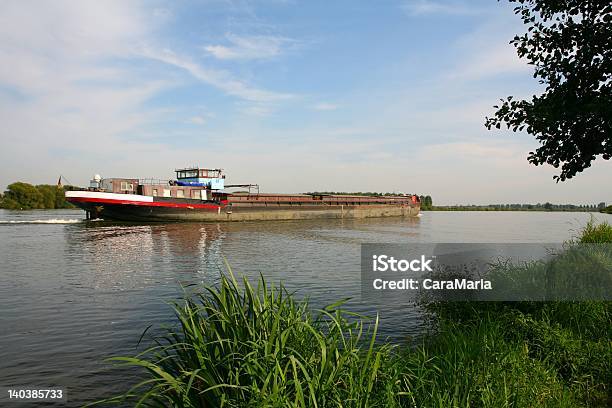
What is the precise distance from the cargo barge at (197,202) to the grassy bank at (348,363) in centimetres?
4059

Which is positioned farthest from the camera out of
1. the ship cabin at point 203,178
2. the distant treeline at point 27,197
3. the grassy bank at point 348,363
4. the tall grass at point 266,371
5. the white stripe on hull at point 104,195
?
the distant treeline at point 27,197

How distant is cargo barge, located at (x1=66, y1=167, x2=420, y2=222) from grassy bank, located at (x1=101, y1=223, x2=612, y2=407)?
40591 millimetres

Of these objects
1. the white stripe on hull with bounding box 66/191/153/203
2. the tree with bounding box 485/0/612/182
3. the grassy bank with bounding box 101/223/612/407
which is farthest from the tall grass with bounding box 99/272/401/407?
the white stripe on hull with bounding box 66/191/153/203

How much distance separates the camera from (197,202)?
4912cm

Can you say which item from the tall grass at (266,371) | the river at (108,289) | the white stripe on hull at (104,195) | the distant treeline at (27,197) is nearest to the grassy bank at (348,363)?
the tall grass at (266,371)

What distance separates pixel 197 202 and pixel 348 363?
153 ft

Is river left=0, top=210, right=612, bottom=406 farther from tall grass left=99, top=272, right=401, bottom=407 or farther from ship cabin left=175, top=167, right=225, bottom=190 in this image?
ship cabin left=175, top=167, right=225, bottom=190

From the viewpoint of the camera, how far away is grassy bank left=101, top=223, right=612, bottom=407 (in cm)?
397

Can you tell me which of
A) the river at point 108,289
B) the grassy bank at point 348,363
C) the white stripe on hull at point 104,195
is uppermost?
the white stripe on hull at point 104,195

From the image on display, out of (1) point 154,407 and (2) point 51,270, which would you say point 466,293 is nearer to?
(1) point 154,407

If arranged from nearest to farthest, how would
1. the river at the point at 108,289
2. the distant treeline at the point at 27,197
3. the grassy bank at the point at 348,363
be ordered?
the grassy bank at the point at 348,363 → the river at the point at 108,289 → the distant treeline at the point at 27,197

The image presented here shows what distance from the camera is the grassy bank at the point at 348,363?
3975 millimetres

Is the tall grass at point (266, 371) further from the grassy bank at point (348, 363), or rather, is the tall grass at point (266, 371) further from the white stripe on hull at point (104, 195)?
the white stripe on hull at point (104, 195)

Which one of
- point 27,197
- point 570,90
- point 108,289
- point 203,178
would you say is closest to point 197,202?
point 203,178
